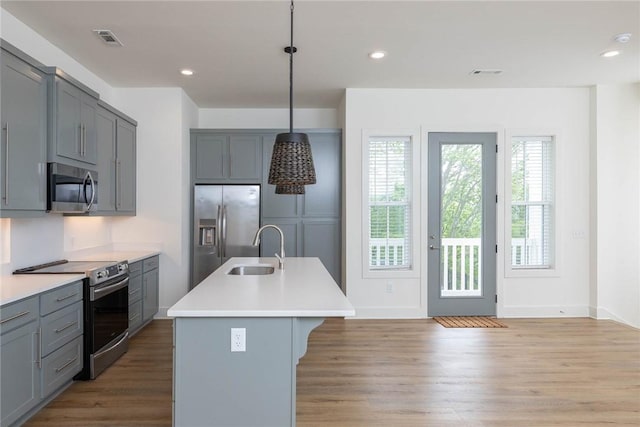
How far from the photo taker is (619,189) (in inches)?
190

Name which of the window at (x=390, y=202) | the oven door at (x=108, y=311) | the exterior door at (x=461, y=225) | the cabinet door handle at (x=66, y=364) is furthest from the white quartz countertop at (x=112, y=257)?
the exterior door at (x=461, y=225)

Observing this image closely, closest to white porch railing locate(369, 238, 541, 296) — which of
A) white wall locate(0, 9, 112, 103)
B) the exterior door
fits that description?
the exterior door

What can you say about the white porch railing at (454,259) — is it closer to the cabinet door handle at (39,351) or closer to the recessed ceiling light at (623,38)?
the recessed ceiling light at (623,38)

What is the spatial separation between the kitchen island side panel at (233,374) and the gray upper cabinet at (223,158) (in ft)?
11.3

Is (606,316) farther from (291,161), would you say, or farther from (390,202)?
(291,161)

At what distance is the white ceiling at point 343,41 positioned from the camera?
9.68ft

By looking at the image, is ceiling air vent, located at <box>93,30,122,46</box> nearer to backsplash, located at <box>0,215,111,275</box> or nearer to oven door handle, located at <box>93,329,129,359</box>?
backsplash, located at <box>0,215,111,275</box>

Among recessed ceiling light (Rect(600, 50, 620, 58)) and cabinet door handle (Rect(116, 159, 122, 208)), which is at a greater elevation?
recessed ceiling light (Rect(600, 50, 620, 58))

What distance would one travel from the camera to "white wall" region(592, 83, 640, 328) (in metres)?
4.82

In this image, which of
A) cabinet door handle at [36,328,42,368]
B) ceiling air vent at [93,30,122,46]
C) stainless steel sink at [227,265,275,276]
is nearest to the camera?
cabinet door handle at [36,328,42,368]

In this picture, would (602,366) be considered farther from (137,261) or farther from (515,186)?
(137,261)

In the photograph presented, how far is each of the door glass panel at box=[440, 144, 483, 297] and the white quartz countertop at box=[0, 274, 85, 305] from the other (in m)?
4.04

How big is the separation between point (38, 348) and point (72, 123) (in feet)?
5.82

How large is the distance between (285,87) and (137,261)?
8.72 feet
